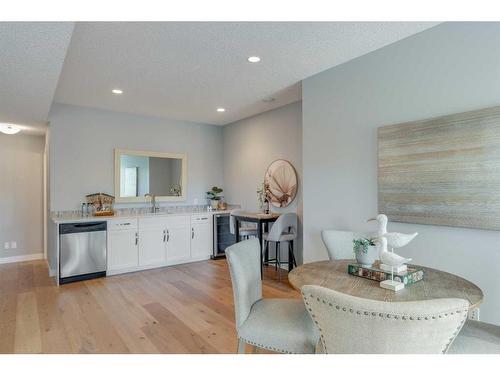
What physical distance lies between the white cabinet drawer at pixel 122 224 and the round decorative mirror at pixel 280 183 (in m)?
2.13

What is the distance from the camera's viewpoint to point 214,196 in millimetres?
6090

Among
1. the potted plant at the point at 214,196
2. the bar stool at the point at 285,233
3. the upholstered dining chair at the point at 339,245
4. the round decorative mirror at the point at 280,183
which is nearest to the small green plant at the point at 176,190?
the potted plant at the point at 214,196

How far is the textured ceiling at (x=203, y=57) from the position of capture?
8.13ft

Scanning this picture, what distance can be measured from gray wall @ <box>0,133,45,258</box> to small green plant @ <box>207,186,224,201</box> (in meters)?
3.11

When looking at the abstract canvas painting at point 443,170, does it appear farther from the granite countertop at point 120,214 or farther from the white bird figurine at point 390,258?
the granite countertop at point 120,214

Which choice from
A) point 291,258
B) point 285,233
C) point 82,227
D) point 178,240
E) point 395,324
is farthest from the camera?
point 178,240

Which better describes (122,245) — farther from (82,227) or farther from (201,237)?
(201,237)

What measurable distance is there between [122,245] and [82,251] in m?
0.53

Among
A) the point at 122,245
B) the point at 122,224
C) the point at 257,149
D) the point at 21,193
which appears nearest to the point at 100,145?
the point at 122,224

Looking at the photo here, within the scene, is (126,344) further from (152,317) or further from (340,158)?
(340,158)

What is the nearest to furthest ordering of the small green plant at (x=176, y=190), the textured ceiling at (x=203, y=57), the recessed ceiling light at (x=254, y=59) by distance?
1. the textured ceiling at (x=203, y=57)
2. the recessed ceiling light at (x=254, y=59)
3. the small green plant at (x=176, y=190)

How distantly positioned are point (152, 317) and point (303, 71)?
117 inches
